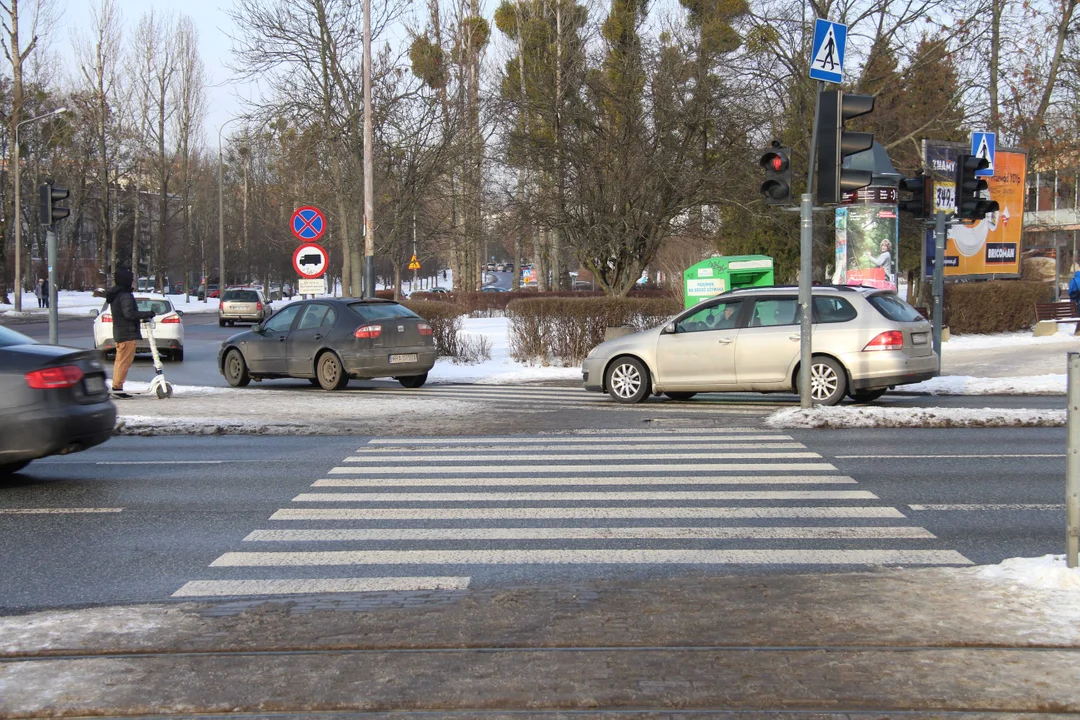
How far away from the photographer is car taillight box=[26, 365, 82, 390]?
9.09 m

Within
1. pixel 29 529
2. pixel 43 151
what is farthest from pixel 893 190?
pixel 43 151

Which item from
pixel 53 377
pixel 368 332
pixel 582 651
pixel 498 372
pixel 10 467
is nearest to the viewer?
pixel 582 651

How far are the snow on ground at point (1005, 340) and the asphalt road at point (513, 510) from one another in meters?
14.5

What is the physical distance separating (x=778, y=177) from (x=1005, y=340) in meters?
16.1

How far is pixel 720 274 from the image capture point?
71.7 ft

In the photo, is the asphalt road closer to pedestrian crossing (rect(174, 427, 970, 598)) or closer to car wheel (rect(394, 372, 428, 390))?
pedestrian crossing (rect(174, 427, 970, 598))

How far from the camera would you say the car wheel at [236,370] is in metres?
19.7

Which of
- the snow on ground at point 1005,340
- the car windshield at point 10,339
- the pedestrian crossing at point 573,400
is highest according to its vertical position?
the car windshield at point 10,339

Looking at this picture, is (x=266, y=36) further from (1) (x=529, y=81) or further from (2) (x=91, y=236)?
(2) (x=91, y=236)

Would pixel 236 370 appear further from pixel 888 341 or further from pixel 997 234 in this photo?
pixel 997 234

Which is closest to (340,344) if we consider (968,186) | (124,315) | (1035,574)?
(124,315)

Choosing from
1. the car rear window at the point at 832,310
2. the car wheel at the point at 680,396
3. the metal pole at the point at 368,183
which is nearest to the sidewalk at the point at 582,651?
the car rear window at the point at 832,310

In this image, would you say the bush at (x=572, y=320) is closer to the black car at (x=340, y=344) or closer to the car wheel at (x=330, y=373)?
the black car at (x=340, y=344)

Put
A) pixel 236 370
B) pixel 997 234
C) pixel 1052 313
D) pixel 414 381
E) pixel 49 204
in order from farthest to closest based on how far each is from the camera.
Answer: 1. pixel 997 234
2. pixel 1052 313
3. pixel 236 370
4. pixel 414 381
5. pixel 49 204
